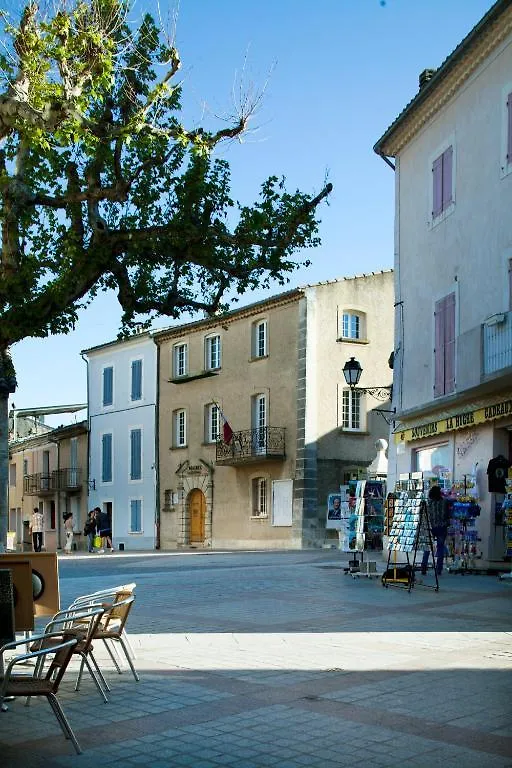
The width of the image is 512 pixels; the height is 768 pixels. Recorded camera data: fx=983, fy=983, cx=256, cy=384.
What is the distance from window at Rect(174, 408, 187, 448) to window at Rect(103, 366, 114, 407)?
5.51m

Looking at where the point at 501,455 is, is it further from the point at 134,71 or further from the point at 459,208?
the point at 134,71

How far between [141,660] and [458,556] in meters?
11.1

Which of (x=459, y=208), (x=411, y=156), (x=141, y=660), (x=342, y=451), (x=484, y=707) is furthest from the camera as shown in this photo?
(x=342, y=451)

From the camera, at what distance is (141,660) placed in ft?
27.3

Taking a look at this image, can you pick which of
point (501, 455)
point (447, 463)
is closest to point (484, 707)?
point (501, 455)

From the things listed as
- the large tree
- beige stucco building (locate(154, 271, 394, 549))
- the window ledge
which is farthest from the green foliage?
the window ledge

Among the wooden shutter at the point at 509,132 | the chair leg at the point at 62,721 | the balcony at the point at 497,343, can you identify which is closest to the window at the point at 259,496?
the balcony at the point at 497,343

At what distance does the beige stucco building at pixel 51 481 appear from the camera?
4797cm

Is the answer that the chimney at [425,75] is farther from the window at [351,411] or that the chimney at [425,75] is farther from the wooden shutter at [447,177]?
the window at [351,411]

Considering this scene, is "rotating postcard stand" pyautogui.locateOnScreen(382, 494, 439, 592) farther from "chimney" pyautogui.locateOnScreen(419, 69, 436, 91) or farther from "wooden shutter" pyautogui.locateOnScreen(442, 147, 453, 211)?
"chimney" pyautogui.locateOnScreen(419, 69, 436, 91)

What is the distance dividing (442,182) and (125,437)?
25979 millimetres

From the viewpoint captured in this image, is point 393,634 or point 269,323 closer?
point 393,634

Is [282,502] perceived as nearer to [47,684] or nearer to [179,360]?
[179,360]

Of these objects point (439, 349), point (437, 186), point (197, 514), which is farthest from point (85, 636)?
point (197, 514)
